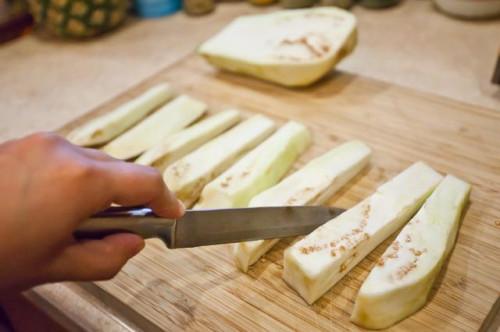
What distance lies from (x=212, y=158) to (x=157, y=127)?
0.24m

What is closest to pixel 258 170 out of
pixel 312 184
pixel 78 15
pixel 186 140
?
pixel 312 184

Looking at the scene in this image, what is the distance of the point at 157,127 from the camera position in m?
1.28

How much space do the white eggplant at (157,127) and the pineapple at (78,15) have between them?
2.40 feet

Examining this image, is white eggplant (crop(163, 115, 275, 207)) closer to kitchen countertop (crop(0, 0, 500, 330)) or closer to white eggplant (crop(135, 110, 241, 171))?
white eggplant (crop(135, 110, 241, 171))

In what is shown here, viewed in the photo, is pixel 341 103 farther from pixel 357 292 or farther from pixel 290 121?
pixel 357 292

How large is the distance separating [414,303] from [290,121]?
58 cm

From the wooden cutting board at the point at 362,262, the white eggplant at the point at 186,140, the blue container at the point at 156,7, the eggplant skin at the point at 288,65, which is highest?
the blue container at the point at 156,7

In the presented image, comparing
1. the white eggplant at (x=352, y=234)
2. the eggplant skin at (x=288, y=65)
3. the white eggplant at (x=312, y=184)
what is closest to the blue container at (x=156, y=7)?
the eggplant skin at (x=288, y=65)

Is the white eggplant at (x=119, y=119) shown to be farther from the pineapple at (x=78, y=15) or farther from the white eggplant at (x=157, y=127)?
the pineapple at (x=78, y=15)

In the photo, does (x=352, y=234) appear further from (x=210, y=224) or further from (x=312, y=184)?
(x=210, y=224)

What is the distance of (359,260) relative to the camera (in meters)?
0.89

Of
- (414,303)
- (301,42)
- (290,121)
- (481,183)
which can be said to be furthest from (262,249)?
(301,42)

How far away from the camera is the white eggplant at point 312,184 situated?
2.97ft

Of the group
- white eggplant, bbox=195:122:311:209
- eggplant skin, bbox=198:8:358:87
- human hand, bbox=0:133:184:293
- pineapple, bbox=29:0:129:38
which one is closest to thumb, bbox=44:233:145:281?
human hand, bbox=0:133:184:293
